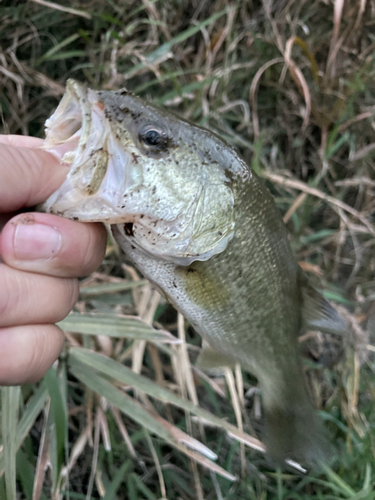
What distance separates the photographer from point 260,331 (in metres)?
1.00

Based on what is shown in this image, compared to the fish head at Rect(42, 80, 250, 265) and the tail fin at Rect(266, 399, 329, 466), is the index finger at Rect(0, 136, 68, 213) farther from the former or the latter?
the tail fin at Rect(266, 399, 329, 466)

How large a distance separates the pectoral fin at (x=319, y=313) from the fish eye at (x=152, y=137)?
65 centimetres

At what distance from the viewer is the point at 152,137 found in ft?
2.30

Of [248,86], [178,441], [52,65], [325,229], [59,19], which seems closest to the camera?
[178,441]

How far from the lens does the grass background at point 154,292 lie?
125 centimetres

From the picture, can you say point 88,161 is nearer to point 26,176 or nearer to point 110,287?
point 26,176

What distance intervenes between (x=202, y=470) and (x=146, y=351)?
0.57 metres

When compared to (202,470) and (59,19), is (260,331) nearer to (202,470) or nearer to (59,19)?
(202,470)

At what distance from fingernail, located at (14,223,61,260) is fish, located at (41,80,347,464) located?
5 centimetres

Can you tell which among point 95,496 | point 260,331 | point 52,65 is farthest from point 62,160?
point 95,496

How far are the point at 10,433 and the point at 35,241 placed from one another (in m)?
0.63

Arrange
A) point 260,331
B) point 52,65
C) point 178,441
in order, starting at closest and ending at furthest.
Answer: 1. point 260,331
2. point 178,441
3. point 52,65

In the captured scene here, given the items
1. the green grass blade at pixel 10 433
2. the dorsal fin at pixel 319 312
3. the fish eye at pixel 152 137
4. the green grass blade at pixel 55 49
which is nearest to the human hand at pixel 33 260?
the fish eye at pixel 152 137

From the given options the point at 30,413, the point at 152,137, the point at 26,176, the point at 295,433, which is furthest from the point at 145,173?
the point at 295,433
